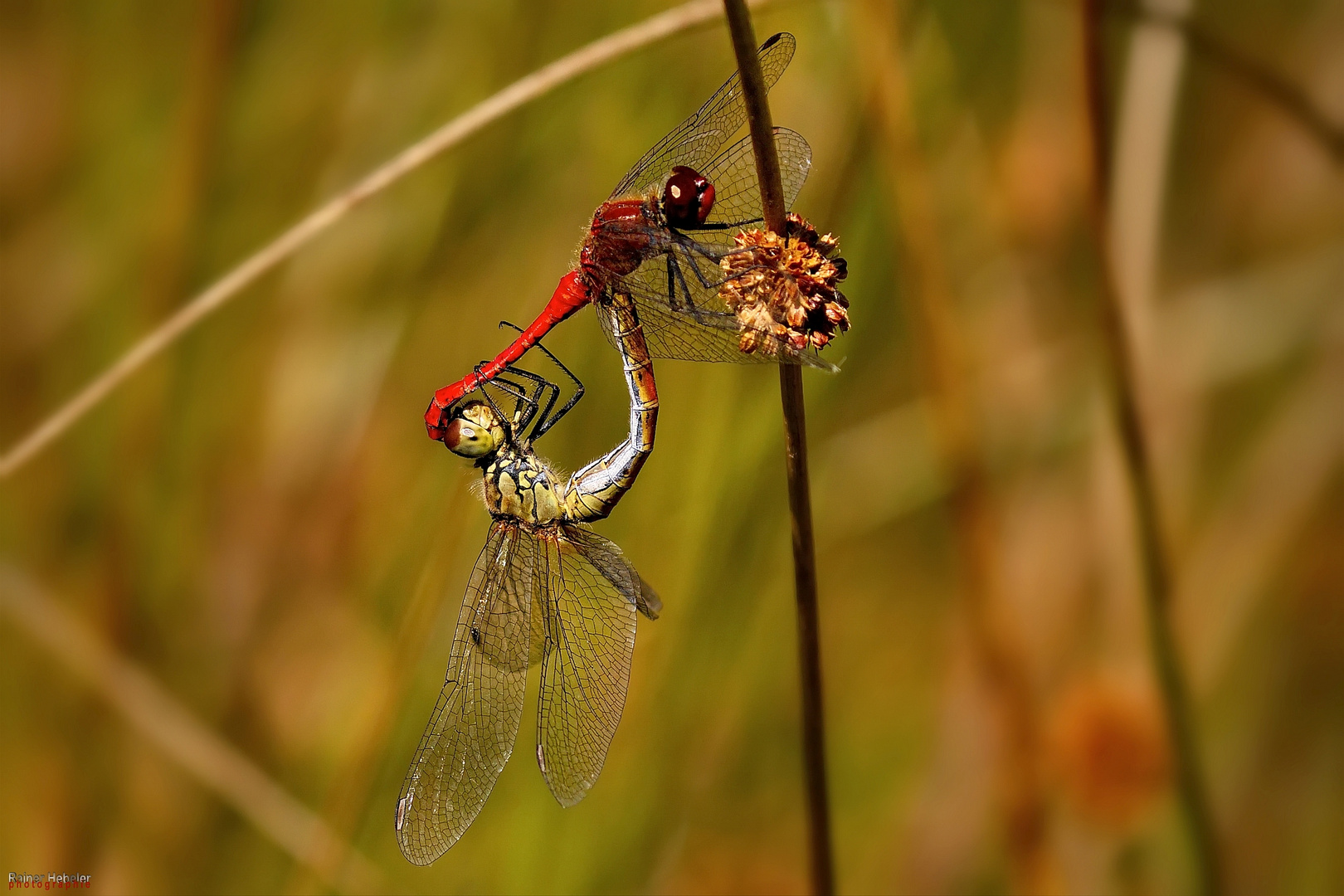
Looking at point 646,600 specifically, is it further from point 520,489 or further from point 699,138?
point 699,138

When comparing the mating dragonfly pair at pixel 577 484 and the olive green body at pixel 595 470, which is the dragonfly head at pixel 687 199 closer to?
the mating dragonfly pair at pixel 577 484

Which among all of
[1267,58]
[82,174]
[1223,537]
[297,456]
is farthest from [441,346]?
[1267,58]

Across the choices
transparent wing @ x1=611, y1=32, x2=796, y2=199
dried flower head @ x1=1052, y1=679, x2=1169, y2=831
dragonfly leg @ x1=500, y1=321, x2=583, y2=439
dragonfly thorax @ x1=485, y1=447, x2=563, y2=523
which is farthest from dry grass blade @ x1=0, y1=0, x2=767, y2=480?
dried flower head @ x1=1052, y1=679, x2=1169, y2=831

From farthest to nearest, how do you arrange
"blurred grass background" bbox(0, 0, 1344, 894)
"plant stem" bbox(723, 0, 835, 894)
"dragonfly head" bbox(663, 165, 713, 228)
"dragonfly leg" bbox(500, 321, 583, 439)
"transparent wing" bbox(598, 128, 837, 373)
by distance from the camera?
"blurred grass background" bbox(0, 0, 1344, 894), "dragonfly leg" bbox(500, 321, 583, 439), "dragonfly head" bbox(663, 165, 713, 228), "transparent wing" bbox(598, 128, 837, 373), "plant stem" bbox(723, 0, 835, 894)

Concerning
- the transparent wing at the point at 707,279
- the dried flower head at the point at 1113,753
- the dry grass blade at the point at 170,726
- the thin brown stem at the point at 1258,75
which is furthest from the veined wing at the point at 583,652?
the thin brown stem at the point at 1258,75

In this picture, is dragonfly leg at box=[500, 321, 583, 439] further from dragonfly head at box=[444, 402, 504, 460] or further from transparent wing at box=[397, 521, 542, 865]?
transparent wing at box=[397, 521, 542, 865]

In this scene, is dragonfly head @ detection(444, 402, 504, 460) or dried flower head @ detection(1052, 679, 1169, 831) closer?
dragonfly head @ detection(444, 402, 504, 460)
